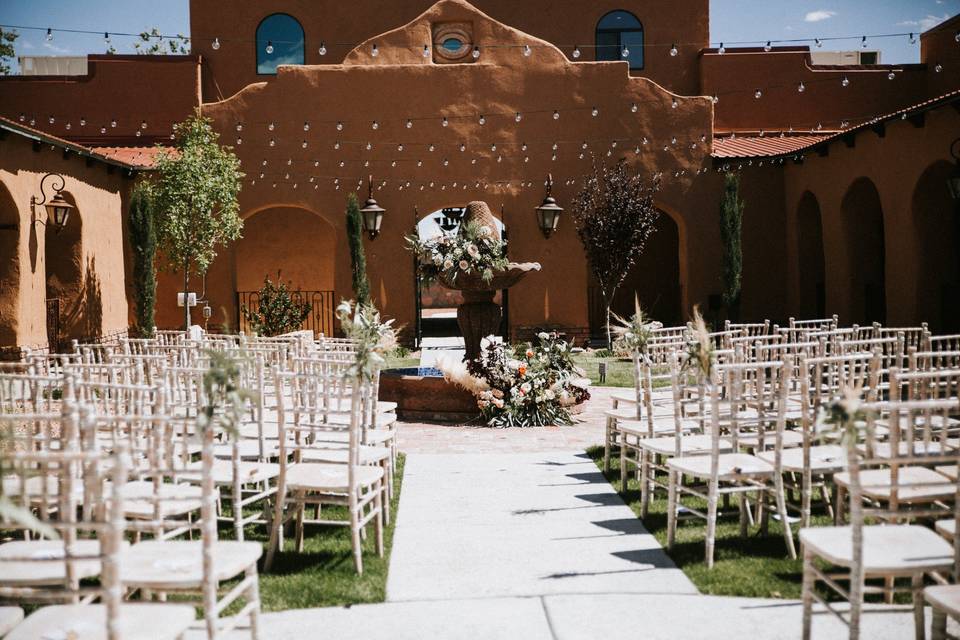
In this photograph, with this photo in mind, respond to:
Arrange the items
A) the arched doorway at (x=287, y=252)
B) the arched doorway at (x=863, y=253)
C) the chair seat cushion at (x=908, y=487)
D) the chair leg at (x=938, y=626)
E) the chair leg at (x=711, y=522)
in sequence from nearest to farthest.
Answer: the chair leg at (x=938, y=626)
the chair seat cushion at (x=908, y=487)
the chair leg at (x=711, y=522)
the arched doorway at (x=863, y=253)
the arched doorway at (x=287, y=252)

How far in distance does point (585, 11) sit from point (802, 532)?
17.9 m

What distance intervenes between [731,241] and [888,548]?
13311 mm

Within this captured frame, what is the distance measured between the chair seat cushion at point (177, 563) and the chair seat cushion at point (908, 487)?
2.54 m

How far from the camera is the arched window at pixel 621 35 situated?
65.1ft

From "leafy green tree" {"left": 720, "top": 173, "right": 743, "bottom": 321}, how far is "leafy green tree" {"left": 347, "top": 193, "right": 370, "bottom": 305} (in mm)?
6616

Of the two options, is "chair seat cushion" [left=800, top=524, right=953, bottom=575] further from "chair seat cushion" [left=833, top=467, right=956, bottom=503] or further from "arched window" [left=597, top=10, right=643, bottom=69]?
"arched window" [left=597, top=10, right=643, bottom=69]

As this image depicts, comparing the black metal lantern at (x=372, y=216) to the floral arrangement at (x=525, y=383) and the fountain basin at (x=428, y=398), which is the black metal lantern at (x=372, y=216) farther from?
the floral arrangement at (x=525, y=383)

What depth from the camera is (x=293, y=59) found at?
19922 mm

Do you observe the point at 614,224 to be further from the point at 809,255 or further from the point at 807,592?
the point at 807,592

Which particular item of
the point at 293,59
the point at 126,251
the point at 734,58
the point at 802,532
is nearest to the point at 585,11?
the point at 734,58

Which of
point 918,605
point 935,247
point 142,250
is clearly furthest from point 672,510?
point 142,250

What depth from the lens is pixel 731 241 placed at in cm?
1619

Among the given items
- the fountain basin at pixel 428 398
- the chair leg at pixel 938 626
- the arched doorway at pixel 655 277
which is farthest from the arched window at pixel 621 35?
the chair leg at pixel 938 626

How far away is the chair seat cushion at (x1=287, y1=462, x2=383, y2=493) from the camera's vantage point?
4.77 meters
